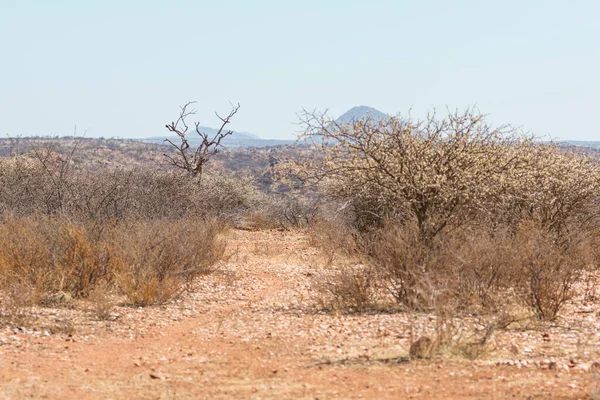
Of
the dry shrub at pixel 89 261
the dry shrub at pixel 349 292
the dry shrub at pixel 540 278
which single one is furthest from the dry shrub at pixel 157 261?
the dry shrub at pixel 540 278

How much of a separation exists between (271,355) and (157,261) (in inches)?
173

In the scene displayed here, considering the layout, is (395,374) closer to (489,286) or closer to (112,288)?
(489,286)

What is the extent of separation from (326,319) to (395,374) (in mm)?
3050

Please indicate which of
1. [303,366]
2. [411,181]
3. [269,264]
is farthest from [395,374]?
[269,264]

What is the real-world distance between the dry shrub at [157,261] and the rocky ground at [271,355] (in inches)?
13.8

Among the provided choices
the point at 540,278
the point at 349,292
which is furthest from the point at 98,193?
the point at 540,278

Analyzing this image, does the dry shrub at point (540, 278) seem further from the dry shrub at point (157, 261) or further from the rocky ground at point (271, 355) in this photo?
the dry shrub at point (157, 261)

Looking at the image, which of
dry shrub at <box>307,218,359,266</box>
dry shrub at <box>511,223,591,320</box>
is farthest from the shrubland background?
dry shrub at <box>307,218,359,266</box>

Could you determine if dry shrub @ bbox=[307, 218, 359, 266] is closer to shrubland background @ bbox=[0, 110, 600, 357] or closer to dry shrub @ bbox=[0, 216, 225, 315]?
shrubland background @ bbox=[0, 110, 600, 357]

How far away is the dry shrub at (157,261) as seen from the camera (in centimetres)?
1088

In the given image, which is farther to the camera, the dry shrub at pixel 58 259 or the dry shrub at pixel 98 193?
the dry shrub at pixel 98 193

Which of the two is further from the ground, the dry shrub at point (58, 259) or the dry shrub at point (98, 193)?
the dry shrub at point (98, 193)

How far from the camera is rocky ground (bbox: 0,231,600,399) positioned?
20.9 ft

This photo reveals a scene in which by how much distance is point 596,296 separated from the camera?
11.5m
